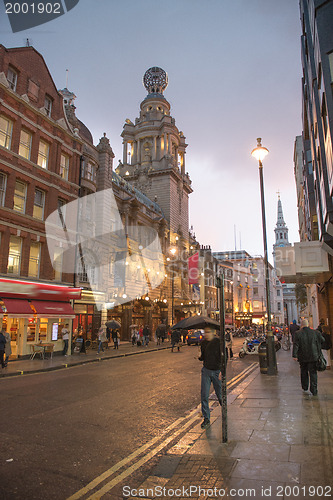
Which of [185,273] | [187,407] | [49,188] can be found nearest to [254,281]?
[185,273]

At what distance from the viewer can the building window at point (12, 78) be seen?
21172mm

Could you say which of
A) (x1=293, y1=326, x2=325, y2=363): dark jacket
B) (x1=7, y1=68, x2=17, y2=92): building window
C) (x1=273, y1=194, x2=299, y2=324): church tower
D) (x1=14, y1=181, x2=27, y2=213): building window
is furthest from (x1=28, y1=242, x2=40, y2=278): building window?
(x1=273, y1=194, x2=299, y2=324): church tower

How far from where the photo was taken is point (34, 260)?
2184 centimetres

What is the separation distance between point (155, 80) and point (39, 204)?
58.1 metres

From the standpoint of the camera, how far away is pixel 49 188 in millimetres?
23141

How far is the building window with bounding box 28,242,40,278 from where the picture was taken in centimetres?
2152

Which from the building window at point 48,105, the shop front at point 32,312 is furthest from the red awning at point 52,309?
the building window at point 48,105

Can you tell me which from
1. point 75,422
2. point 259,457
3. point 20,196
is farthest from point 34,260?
point 259,457

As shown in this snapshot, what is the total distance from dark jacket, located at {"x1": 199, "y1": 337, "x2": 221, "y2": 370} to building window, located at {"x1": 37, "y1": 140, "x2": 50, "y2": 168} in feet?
64.9

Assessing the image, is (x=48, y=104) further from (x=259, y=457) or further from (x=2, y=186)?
(x=259, y=457)

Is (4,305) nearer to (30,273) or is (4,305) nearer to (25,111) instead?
(30,273)

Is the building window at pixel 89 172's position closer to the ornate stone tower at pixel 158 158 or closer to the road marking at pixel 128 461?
the road marking at pixel 128 461

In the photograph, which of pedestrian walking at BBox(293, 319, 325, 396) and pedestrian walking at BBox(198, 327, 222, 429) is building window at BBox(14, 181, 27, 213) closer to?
pedestrian walking at BBox(198, 327, 222, 429)

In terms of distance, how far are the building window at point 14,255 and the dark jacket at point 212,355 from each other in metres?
16.3
